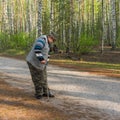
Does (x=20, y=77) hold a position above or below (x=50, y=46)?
below

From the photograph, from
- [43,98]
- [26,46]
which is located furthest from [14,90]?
[26,46]

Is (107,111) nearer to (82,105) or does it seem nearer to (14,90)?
(82,105)

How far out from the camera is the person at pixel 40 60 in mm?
9531

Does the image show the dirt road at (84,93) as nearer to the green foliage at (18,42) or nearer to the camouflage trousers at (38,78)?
the camouflage trousers at (38,78)

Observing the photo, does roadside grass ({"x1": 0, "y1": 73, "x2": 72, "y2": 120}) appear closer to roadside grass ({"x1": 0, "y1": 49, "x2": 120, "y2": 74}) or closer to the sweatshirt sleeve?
the sweatshirt sleeve

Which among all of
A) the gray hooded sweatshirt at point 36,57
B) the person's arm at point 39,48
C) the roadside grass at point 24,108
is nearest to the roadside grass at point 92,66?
the roadside grass at point 24,108

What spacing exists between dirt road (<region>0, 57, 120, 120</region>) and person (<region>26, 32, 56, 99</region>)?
1.34ft

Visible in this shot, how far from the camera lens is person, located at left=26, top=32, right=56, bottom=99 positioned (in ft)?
31.3

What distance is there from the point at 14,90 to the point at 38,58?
85.2 inches

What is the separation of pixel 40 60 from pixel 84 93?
7.96ft

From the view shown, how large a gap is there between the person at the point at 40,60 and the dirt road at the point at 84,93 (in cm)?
41

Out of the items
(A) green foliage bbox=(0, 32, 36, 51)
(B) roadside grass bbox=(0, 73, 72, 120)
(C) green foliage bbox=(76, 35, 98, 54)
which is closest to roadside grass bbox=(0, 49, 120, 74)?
(C) green foliage bbox=(76, 35, 98, 54)

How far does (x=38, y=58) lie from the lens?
31.4 feet

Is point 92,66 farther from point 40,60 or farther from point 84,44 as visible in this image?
point 40,60
